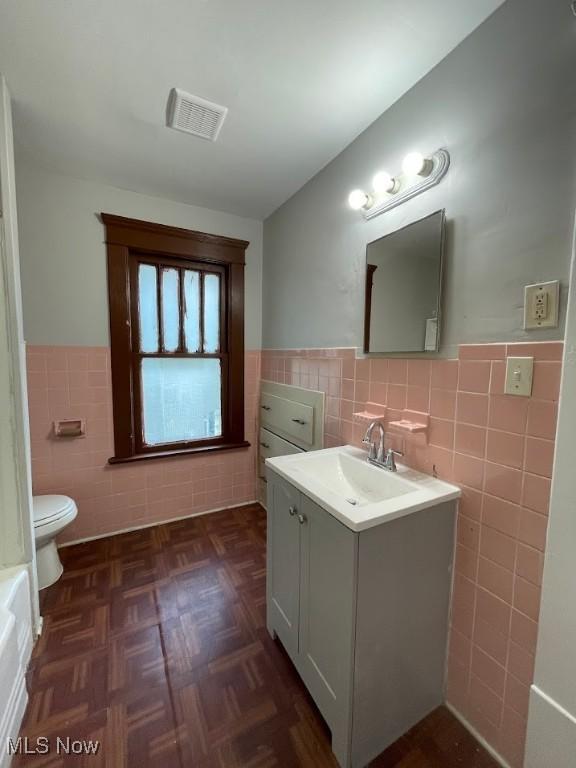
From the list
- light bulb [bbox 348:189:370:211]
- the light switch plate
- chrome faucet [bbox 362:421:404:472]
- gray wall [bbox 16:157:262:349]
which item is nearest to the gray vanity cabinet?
chrome faucet [bbox 362:421:404:472]

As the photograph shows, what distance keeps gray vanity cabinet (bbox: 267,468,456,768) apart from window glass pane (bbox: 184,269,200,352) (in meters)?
1.64

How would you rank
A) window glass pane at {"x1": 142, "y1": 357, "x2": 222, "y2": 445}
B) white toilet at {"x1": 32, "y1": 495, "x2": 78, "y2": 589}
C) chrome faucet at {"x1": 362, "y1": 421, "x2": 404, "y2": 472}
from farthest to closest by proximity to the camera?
window glass pane at {"x1": 142, "y1": 357, "x2": 222, "y2": 445} < white toilet at {"x1": 32, "y1": 495, "x2": 78, "y2": 589} < chrome faucet at {"x1": 362, "y1": 421, "x2": 404, "y2": 472}

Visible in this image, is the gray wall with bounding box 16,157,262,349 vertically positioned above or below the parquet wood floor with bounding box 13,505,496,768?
above

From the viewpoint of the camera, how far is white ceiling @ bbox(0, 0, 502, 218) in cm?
99

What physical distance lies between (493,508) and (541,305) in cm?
65

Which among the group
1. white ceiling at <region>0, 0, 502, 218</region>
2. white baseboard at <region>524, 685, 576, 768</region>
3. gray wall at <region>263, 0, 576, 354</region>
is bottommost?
white baseboard at <region>524, 685, 576, 768</region>

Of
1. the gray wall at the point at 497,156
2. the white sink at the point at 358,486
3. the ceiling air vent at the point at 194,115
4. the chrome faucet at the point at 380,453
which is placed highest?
the ceiling air vent at the point at 194,115

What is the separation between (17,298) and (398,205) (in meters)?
1.73

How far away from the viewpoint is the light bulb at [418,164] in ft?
3.78

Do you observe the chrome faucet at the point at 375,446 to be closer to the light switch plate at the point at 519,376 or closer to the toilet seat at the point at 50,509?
the light switch plate at the point at 519,376

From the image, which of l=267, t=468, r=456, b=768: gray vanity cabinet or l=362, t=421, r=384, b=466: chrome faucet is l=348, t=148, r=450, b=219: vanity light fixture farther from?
l=267, t=468, r=456, b=768: gray vanity cabinet

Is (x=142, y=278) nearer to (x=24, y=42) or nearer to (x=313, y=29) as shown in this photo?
(x=24, y=42)

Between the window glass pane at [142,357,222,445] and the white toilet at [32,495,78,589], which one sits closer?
the white toilet at [32,495,78,589]

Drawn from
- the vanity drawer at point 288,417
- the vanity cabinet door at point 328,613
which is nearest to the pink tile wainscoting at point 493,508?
the vanity cabinet door at point 328,613
